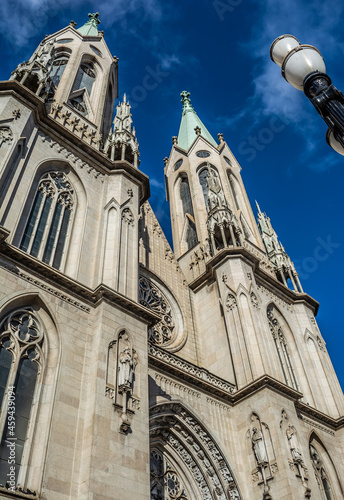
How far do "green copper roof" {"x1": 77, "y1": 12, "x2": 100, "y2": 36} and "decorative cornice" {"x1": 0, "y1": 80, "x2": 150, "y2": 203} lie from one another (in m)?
13.7

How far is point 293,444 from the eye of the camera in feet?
44.4

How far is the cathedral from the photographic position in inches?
364

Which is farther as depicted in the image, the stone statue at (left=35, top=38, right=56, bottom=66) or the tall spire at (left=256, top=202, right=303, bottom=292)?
the tall spire at (left=256, top=202, right=303, bottom=292)

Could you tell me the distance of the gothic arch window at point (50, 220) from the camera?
1291cm

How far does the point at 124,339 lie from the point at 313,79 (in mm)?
7523

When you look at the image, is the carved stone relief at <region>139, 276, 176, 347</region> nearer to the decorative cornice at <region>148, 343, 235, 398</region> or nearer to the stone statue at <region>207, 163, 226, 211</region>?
the decorative cornice at <region>148, 343, 235, 398</region>

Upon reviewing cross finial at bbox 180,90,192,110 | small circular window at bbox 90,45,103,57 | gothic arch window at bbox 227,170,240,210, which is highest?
cross finial at bbox 180,90,192,110

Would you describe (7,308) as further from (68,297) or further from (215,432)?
(215,432)

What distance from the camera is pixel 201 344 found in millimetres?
18469

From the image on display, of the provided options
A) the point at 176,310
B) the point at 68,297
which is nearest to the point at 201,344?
the point at 176,310

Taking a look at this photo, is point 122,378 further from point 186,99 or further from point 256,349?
point 186,99

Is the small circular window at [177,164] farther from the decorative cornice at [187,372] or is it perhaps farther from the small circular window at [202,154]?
the decorative cornice at [187,372]

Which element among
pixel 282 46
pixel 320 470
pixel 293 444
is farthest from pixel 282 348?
pixel 282 46

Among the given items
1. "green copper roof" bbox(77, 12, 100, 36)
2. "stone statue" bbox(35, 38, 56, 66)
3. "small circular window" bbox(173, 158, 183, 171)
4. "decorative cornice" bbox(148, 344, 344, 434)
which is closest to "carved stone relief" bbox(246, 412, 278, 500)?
"decorative cornice" bbox(148, 344, 344, 434)
